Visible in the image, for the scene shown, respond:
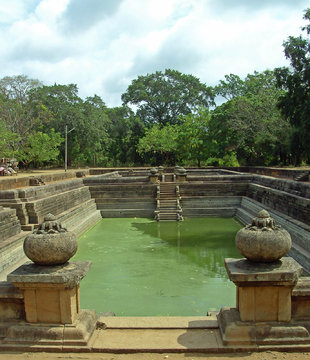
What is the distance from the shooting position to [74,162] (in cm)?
3878

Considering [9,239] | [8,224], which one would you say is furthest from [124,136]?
[9,239]

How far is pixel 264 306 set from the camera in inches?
122

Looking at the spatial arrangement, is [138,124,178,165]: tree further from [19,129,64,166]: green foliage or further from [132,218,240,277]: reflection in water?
[132,218,240,277]: reflection in water

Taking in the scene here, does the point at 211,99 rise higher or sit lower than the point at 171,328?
higher

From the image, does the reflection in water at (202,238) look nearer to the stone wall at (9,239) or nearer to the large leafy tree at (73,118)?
the stone wall at (9,239)

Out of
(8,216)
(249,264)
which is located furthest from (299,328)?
(8,216)

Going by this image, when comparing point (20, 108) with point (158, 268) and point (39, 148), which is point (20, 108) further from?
point (158, 268)

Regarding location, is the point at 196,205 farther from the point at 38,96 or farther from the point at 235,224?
the point at 38,96

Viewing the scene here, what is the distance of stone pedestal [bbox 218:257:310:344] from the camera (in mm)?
3031

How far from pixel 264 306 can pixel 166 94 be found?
134 ft

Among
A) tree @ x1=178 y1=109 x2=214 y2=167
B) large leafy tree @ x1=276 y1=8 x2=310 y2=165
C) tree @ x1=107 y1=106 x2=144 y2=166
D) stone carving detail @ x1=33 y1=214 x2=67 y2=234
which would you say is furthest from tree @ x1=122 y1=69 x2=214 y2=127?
stone carving detail @ x1=33 y1=214 x2=67 y2=234

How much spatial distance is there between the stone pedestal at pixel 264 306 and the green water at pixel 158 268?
2207 millimetres

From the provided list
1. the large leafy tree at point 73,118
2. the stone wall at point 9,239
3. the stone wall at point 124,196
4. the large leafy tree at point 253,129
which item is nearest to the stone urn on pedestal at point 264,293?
the stone wall at point 9,239

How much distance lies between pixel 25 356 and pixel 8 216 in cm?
578
